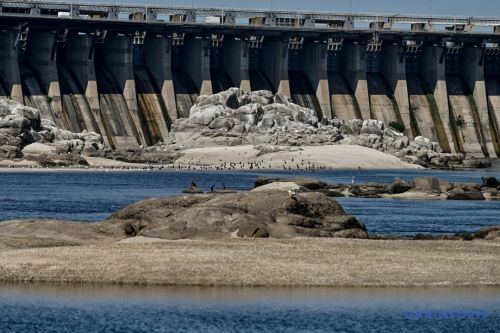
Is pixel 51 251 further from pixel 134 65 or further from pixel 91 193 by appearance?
pixel 134 65

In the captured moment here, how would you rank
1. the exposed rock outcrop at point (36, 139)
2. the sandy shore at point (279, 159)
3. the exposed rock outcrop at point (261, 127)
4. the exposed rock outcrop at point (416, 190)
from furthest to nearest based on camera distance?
the exposed rock outcrop at point (261, 127) < the sandy shore at point (279, 159) < the exposed rock outcrop at point (36, 139) < the exposed rock outcrop at point (416, 190)

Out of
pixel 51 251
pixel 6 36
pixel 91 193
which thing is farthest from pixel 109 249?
pixel 6 36

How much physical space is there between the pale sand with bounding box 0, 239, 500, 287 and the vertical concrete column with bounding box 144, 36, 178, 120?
424ft

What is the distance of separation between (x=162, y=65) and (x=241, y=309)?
146m

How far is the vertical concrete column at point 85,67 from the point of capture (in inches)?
Answer: 7156

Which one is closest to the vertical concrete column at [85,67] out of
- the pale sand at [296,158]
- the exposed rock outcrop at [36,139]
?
the exposed rock outcrop at [36,139]

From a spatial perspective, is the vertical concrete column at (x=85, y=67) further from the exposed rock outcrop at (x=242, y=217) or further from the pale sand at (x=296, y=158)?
the exposed rock outcrop at (x=242, y=217)

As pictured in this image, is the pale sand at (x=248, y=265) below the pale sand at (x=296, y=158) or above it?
above

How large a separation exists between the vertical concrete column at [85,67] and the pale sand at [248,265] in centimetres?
12107

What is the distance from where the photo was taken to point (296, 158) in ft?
580

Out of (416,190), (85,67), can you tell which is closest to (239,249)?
(416,190)

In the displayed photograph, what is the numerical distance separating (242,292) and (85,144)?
120 m

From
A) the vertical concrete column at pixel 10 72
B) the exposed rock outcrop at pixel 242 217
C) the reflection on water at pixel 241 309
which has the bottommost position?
the reflection on water at pixel 241 309

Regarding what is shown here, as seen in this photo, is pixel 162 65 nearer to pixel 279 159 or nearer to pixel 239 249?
pixel 279 159
